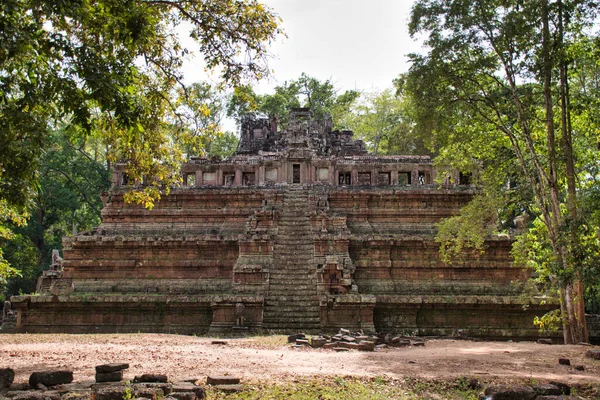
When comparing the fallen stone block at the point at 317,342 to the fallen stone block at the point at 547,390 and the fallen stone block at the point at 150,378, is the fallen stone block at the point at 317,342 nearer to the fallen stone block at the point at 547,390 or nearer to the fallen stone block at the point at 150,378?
the fallen stone block at the point at 150,378

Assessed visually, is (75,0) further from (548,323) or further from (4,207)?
(548,323)

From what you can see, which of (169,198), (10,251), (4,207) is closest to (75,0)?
(4,207)

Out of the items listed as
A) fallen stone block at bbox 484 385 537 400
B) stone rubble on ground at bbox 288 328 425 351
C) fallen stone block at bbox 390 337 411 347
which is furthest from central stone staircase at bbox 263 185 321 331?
fallen stone block at bbox 484 385 537 400

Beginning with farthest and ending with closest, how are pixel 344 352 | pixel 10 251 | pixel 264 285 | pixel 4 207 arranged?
pixel 10 251
pixel 264 285
pixel 4 207
pixel 344 352

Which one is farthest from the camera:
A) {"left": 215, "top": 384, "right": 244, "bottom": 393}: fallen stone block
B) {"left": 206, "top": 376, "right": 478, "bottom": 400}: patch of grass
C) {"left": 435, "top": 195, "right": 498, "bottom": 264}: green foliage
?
{"left": 435, "top": 195, "right": 498, "bottom": 264}: green foliage

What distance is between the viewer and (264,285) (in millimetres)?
16703

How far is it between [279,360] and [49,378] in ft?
12.5

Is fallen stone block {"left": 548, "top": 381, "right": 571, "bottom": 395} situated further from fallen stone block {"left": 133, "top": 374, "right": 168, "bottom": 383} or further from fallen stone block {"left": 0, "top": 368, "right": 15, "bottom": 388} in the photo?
fallen stone block {"left": 0, "top": 368, "right": 15, "bottom": 388}

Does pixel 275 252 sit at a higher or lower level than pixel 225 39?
lower

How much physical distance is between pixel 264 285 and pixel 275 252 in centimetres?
190

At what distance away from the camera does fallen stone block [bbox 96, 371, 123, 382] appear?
6989 mm

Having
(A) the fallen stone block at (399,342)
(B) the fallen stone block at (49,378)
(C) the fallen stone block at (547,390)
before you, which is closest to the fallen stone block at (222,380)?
(B) the fallen stone block at (49,378)

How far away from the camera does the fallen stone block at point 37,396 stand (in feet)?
19.7

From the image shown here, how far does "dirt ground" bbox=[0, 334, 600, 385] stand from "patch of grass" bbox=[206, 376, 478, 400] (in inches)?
13.4
